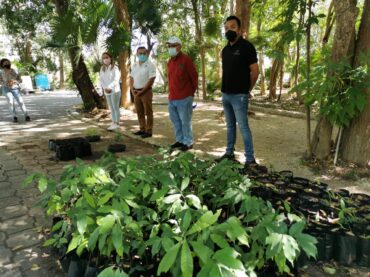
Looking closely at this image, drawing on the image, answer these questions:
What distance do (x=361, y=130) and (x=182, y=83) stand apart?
2.59m

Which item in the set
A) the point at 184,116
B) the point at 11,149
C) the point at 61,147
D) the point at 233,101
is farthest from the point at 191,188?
the point at 11,149

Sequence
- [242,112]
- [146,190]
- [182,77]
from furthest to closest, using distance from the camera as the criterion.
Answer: [182,77], [242,112], [146,190]

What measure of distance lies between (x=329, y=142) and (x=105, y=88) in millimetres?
4563

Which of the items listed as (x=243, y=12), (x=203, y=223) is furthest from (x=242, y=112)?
(x=243, y=12)

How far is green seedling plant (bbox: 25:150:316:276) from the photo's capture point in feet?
4.70

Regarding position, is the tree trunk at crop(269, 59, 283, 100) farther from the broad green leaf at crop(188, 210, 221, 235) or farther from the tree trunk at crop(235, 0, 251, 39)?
the broad green leaf at crop(188, 210, 221, 235)

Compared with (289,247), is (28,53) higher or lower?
higher

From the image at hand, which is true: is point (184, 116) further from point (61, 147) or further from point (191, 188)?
point (191, 188)

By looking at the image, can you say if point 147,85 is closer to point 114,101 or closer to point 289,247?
point 114,101

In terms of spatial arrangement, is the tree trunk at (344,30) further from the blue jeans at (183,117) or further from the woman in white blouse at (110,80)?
the woman in white blouse at (110,80)

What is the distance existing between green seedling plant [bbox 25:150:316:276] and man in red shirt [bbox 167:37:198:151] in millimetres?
2769

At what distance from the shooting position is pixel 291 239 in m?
1.49

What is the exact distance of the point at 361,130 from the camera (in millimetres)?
4336

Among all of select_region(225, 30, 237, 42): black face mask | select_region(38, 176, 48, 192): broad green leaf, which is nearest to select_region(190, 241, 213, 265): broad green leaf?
select_region(38, 176, 48, 192): broad green leaf
